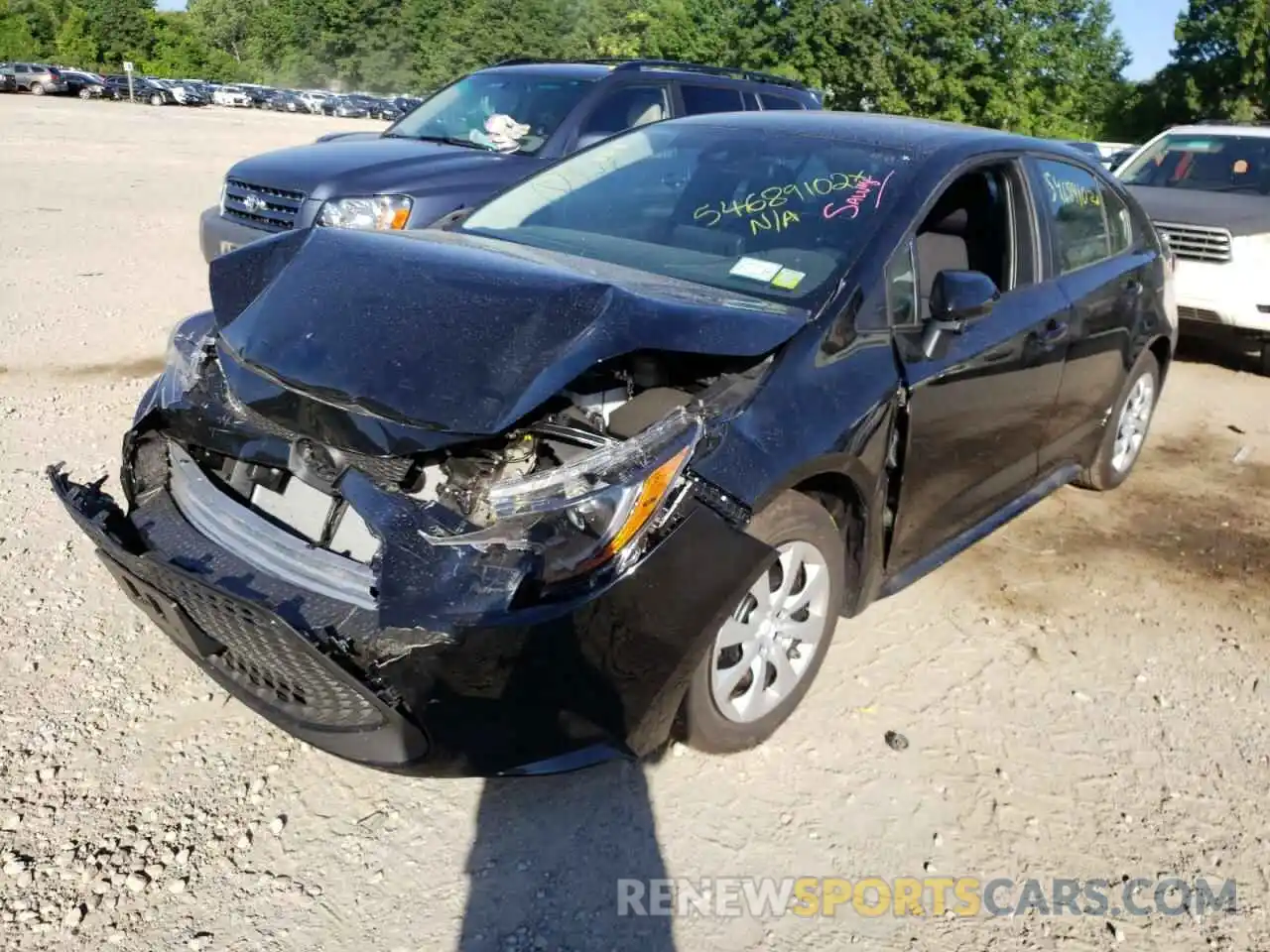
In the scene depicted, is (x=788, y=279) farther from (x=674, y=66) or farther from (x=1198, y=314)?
(x=1198, y=314)

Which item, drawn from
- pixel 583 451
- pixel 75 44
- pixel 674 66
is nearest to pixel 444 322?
pixel 583 451

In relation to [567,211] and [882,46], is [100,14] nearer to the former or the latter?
[882,46]

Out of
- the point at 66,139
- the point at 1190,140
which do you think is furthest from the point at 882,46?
the point at 1190,140

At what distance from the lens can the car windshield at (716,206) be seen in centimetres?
337

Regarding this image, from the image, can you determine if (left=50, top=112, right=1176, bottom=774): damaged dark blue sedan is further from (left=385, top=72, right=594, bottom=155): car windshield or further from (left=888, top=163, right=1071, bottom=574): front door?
(left=385, top=72, right=594, bottom=155): car windshield

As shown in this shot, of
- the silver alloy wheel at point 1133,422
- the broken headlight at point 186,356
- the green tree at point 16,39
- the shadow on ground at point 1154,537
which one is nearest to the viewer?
the broken headlight at point 186,356

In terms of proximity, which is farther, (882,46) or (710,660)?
(882,46)

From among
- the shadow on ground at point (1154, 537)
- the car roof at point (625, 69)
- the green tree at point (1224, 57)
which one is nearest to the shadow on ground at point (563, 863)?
the shadow on ground at point (1154, 537)

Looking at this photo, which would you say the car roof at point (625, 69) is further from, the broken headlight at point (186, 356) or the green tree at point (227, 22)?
the green tree at point (227, 22)

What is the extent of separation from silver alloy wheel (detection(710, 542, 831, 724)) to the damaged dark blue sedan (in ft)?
0.04

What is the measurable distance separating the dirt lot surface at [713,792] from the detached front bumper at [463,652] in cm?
37

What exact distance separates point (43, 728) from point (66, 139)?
941 inches

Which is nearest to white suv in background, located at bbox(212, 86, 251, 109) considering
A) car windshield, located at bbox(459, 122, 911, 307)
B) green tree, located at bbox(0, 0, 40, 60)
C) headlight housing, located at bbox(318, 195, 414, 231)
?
green tree, located at bbox(0, 0, 40, 60)

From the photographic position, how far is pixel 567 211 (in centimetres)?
393
